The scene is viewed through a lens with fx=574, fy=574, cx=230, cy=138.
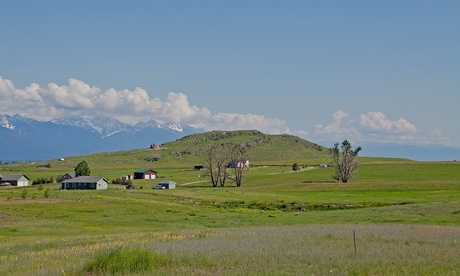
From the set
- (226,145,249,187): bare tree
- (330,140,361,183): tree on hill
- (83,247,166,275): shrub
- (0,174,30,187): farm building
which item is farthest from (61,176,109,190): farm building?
(83,247,166,275): shrub

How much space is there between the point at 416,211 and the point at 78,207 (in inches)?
1607

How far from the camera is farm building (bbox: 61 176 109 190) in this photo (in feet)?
449

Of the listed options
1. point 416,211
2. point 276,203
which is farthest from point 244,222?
point 276,203

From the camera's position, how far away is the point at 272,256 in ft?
64.9

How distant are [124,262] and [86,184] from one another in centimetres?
12478

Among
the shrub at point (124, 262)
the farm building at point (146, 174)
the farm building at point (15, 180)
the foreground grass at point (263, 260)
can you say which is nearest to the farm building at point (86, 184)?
the farm building at point (15, 180)

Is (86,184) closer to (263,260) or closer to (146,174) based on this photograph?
(146,174)

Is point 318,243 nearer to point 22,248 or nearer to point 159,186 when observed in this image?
point 22,248

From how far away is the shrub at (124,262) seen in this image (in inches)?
687

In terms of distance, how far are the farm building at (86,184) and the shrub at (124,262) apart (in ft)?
396

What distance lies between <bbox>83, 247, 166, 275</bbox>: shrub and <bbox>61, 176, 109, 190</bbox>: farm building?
120672 millimetres

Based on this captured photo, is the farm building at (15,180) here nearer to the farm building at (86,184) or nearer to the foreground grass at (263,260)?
the farm building at (86,184)

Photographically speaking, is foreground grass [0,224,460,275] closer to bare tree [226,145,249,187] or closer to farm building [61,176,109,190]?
farm building [61,176,109,190]

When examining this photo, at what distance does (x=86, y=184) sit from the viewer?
138 meters
